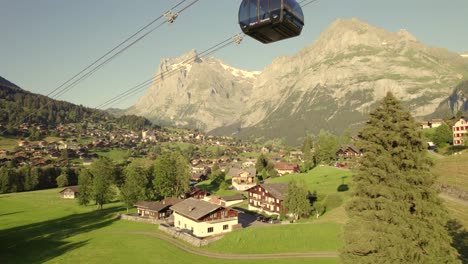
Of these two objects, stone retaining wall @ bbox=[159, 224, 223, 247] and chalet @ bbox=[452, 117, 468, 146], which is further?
chalet @ bbox=[452, 117, 468, 146]

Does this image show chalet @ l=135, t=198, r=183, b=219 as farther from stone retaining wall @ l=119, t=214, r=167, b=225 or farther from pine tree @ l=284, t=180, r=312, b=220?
pine tree @ l=284, t=180, r=312, b=220

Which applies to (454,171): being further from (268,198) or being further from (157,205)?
(157,205)

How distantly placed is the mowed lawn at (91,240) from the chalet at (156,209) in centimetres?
623

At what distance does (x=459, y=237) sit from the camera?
4100cm

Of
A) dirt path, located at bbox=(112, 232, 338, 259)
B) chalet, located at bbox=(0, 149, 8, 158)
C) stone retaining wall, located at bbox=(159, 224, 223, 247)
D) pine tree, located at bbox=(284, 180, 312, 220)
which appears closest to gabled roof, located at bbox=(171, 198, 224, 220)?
stone retaining wall, located at bbox=(159, 224, 223, 247)

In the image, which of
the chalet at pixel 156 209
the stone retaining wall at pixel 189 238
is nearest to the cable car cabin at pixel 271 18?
the stone retaining wall at pixel 189 238

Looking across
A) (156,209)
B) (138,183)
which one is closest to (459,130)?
(156,209)

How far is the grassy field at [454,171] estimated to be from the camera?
2394 inches

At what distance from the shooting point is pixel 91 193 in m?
102

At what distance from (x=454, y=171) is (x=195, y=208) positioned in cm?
5431

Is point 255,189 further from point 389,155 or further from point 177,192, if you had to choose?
point 389,155

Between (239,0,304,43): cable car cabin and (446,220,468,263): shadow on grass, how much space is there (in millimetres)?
33717

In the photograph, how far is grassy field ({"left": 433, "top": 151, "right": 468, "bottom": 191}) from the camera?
6081 centimetres

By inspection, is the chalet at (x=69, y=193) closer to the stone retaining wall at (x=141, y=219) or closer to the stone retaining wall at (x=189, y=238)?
the stone retaining wall at (x=141, y=219)
